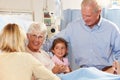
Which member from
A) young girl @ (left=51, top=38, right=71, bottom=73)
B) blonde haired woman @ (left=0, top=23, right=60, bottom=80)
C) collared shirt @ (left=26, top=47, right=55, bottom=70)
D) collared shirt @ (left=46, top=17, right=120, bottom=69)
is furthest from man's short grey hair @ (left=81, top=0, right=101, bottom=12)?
blonde haired woman @ (left=0, top=23, right=60, bottom=80)

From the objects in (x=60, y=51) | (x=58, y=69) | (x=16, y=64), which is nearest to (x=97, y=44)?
(x=60, y=51)

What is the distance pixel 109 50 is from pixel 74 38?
364 millimetres

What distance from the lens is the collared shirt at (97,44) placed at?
2.53m

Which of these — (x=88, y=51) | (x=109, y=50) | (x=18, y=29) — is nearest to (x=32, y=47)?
(x=18, y=29)

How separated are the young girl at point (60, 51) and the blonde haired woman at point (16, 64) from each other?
0.68m

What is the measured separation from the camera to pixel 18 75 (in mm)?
1728

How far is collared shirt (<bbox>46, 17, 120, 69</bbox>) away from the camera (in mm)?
2533

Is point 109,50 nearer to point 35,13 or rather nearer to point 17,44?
point 35,13

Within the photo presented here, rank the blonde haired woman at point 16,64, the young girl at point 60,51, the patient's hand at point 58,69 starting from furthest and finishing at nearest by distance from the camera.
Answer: the young girl at point 60,51 → the patient's hand at point 58,69 → the blonde haired woman at point 16,64

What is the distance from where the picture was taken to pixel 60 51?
246cm

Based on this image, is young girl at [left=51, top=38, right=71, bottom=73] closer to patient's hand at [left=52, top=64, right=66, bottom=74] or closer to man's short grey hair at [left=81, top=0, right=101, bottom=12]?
patient's hand at [left=52, top=64, right=66, bottom=74]

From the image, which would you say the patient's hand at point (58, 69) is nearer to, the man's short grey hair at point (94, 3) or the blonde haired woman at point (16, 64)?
the blonde haired woman at point (16, 64)

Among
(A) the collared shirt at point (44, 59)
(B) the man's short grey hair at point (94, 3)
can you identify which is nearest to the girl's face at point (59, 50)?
(A) the collared shirt at point (44, 59)

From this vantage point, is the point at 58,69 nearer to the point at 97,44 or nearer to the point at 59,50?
the point at 59,50
